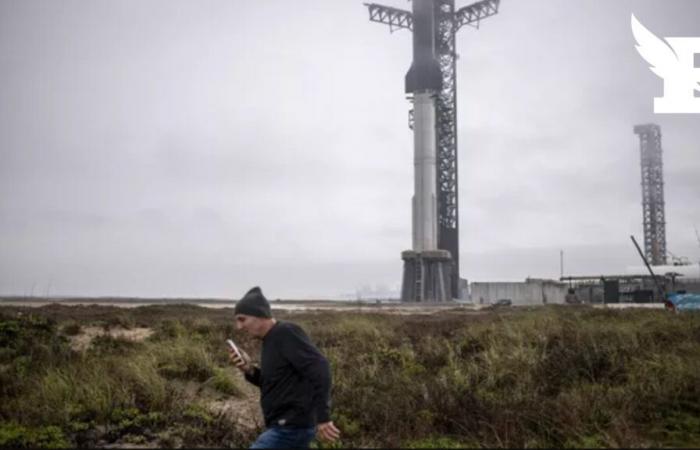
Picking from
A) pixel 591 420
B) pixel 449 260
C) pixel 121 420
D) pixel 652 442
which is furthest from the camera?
pixel 449 260

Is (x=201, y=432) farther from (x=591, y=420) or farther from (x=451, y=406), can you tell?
(x=591, y=420)

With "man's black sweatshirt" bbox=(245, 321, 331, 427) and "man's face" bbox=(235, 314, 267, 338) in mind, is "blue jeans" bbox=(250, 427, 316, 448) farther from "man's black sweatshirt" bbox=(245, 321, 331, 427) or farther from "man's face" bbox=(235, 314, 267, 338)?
"man's face" bbox=(235, 314, 267, 338)

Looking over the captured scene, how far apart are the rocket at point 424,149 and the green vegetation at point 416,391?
40.2 m

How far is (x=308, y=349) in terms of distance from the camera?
5023 mm

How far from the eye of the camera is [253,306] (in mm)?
5125

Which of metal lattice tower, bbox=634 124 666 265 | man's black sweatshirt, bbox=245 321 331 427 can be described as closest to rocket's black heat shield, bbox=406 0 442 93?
metal lattice tower, bbox=634 124 666 265

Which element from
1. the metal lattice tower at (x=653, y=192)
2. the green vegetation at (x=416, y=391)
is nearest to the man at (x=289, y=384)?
the green vegetation at (x=416, y=391)

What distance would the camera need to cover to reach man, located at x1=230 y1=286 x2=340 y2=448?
490 centimetres

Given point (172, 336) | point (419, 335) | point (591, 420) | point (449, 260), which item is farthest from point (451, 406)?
point (449, 260)

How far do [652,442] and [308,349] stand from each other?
446 cm

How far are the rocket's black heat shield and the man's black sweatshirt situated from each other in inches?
2116

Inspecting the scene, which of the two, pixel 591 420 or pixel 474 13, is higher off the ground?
pixel 474 13

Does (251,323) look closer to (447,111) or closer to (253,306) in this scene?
(253,306)

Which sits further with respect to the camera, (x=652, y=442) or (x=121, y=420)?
(x=121, y=420)
